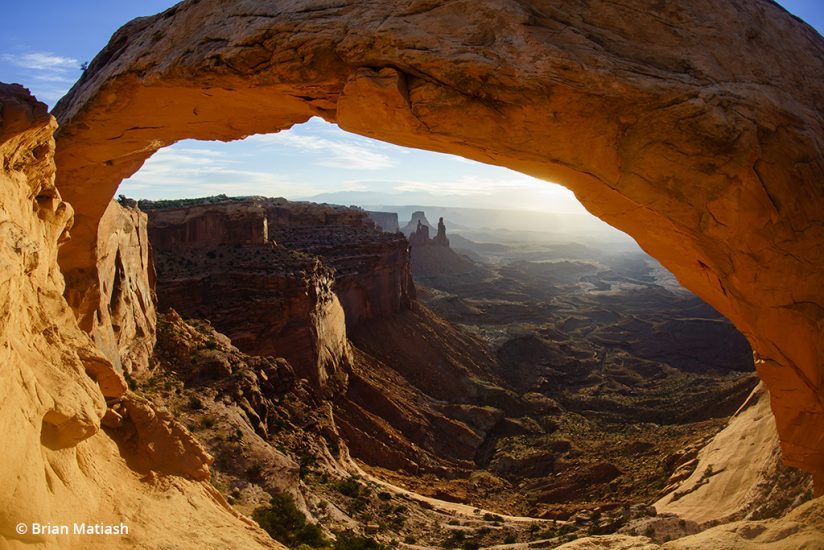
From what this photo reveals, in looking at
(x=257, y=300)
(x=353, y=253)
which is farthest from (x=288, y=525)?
(x=353, y=253)

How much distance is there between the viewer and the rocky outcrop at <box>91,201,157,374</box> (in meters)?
14.0

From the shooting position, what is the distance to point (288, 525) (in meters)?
12.4

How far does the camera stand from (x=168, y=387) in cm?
1603

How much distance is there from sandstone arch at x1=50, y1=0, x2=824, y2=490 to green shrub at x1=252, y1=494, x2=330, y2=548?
8581 mm

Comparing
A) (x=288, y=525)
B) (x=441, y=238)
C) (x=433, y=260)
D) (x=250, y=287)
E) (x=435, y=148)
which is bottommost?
(x=288, y=525)

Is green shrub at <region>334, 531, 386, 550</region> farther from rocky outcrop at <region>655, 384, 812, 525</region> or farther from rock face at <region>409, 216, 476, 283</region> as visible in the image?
rock face at <region>409, 216, 476, 283</region>

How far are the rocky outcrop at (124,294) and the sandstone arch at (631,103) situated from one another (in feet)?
24.1

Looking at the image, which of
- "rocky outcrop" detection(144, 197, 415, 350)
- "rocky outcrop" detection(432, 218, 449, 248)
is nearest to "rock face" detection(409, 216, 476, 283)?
"rocky outcrop" detection(432, 218, 449, 248)

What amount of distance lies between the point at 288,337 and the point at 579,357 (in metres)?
37.7

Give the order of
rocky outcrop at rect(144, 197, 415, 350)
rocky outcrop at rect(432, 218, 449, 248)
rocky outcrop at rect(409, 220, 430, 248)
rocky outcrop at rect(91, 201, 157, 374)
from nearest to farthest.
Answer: rocky outcrop at rect(91, 201, 157, 374) < rocky outcrop at rect(144, 197, 415, 350) < rocky outcrop at rect(409, 220, 430, 248) < rocky outcrop at rect(432, 218, 449, 248)

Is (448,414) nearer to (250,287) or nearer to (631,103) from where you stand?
(250,287)

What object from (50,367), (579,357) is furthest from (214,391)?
(579,357)

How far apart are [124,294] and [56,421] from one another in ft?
36.6

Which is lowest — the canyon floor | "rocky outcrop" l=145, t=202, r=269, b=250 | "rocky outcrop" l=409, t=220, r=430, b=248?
the canyon floor
